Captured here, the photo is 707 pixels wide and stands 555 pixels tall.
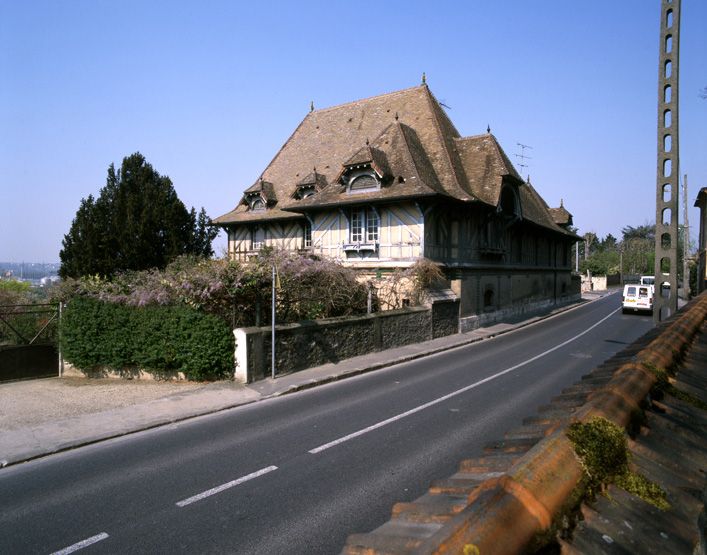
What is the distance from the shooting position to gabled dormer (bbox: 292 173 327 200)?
26797 mm

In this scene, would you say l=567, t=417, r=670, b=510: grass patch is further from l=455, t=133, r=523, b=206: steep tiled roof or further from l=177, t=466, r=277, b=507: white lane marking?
l=455, t=133, r=523, b=206: steep tiled roof

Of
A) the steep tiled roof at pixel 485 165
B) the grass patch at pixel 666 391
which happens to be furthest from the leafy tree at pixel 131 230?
the grass patch at pixel 666 391

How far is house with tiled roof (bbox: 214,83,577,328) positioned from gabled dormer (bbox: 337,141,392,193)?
53 mm

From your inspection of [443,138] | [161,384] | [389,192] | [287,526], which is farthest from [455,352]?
[287,526]

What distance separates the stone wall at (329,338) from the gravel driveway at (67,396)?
5.50 feet

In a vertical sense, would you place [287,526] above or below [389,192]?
below

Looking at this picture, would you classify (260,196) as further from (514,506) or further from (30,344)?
(514,506)

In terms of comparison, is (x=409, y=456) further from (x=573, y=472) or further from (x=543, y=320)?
(x=543, y=320)

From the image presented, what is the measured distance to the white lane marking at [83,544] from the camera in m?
5.11

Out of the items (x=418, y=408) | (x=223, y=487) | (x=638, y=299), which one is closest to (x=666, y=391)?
(x=223, y=487)

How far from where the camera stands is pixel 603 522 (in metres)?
1.64

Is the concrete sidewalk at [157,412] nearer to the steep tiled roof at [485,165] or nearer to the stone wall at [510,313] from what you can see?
the stone wall at [510,313]

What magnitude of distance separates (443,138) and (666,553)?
2690cm

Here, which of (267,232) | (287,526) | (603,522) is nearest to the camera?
(603,522)
